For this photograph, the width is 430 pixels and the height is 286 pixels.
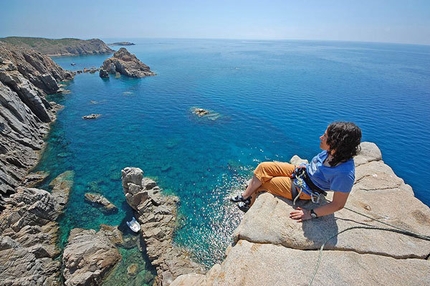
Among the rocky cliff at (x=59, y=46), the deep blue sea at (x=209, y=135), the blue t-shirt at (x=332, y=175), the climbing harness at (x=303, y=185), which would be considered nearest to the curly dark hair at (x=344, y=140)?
the blue t-shirt at (x=332, y=175)

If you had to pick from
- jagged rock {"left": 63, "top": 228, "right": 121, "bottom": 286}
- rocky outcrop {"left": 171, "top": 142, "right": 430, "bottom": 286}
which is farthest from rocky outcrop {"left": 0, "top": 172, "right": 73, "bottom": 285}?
rocky outcrop {"left": 171, "top": 142, "right": 430, "bottom": 286}

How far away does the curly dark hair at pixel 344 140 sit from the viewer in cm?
573

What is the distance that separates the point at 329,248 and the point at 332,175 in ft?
7.51

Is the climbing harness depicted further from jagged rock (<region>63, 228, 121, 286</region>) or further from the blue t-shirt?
jagged rock (<region>63, 228, 121, 286</region>)

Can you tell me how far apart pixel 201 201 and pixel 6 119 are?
30546 mm

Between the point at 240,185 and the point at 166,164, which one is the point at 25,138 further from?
the point at 240,185

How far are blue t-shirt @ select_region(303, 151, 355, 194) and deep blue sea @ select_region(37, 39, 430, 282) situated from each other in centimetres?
1398

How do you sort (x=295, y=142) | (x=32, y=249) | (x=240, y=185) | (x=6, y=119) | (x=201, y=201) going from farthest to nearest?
1. (x=295, y=142)
2. (x=6, y=119)
3. (x=240, y=185)
4. (x=201, y=201)
5. (x=32, y=249)

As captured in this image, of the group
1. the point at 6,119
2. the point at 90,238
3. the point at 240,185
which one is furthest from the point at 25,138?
the point at 240,185

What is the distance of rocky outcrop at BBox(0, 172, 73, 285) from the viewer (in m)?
13.4

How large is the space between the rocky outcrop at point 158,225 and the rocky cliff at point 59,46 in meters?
191

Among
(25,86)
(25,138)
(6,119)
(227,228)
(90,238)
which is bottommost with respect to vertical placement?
(227,228)

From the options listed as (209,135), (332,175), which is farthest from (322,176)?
(209,135)

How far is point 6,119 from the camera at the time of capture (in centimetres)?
2892
